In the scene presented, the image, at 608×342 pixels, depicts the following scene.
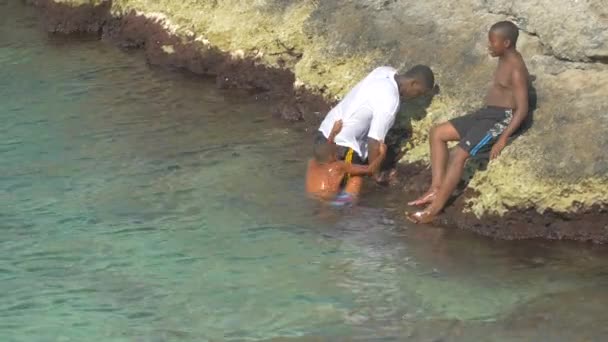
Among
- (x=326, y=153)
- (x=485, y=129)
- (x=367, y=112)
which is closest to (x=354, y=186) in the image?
(x=326, y=153)

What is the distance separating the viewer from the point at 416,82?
407 inches

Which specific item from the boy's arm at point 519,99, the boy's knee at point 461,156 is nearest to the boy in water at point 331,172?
the boy's knee at point 461,156

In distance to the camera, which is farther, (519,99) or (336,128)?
(336,128)

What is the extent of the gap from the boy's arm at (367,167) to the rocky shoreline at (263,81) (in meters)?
0.41

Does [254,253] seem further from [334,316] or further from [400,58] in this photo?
[400,58]

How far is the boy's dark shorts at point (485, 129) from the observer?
9.69 meters

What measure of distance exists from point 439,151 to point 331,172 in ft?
3.71

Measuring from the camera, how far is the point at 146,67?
14.7 meters

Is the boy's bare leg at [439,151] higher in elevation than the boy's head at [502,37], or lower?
lower

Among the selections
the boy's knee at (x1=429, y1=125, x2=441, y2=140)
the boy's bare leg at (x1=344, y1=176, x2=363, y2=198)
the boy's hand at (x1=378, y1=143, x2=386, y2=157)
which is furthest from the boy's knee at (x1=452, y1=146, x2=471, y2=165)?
the boy's bare leg at (x1=344, y1=176, x2=363, y2=198)

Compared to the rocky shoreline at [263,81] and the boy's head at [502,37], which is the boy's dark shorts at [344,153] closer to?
the rocky shoreline at [263,81]

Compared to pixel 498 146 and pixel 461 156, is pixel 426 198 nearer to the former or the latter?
pixel 461 156

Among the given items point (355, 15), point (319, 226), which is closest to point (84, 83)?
point (355, 15)

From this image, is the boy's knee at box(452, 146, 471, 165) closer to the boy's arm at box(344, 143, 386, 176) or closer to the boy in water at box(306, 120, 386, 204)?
the boy's arm at box(344, 143, 386, 176)
